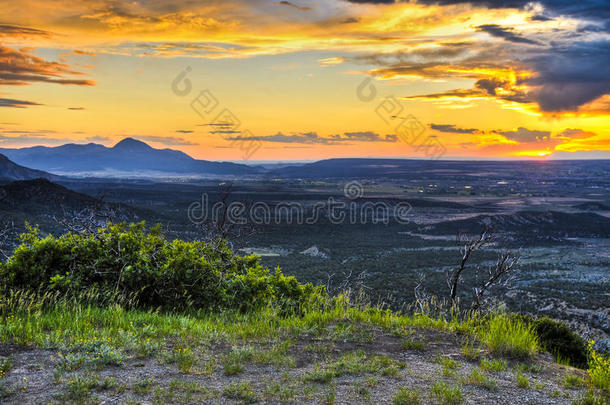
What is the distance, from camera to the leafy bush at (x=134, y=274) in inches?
336

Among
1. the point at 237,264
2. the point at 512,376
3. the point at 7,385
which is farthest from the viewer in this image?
the point at 237,264

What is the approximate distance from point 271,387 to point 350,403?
2.91ft

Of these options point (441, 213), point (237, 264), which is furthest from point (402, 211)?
point (237, 264)

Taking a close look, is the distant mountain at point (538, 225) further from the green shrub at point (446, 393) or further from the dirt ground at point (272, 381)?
the green shrub at point (446, 393)

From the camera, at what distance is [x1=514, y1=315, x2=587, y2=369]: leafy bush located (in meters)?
7.36

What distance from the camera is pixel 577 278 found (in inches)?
2173

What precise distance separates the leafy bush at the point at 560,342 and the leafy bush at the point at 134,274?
4294 millimetres

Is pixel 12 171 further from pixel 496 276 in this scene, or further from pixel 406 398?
pixel 406 398

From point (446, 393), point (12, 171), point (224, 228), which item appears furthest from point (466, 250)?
point (12, 171)

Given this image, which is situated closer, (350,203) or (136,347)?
(136,347)

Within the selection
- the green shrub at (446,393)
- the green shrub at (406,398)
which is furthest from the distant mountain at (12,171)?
the green shrub at (446,393)

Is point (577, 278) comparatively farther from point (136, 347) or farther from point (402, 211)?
point (402, 211)

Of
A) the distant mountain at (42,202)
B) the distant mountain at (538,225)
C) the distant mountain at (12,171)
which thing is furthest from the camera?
the distant mountain at (12,171)

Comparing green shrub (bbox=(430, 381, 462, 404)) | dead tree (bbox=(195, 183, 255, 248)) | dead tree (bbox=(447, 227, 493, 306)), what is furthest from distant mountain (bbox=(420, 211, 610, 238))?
green shrub (bbox=(430, 381, 462, 404))
